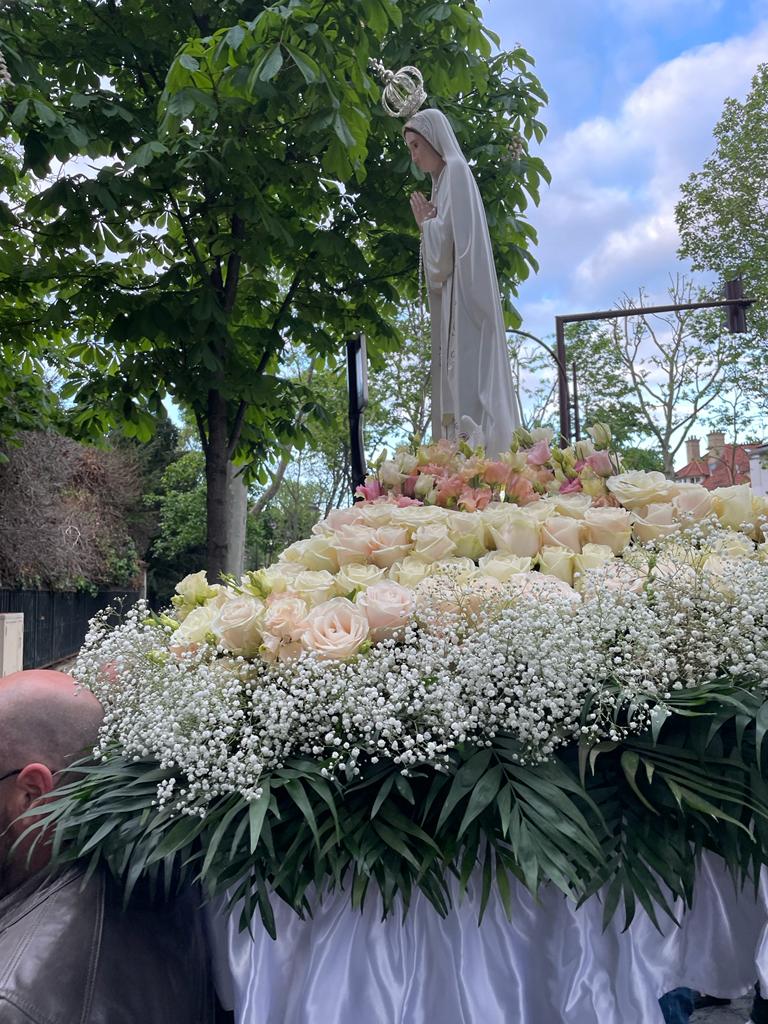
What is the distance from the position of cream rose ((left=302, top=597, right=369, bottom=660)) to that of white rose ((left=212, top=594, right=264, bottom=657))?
0.11 m

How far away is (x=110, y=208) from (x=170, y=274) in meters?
1.20

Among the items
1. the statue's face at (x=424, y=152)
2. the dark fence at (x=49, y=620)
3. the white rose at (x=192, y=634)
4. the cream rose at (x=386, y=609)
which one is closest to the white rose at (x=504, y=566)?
the cream rose at (x=386, y=609)

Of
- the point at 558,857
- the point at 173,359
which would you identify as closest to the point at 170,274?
the point at 173,359

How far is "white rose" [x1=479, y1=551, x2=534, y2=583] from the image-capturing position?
5.74 ft

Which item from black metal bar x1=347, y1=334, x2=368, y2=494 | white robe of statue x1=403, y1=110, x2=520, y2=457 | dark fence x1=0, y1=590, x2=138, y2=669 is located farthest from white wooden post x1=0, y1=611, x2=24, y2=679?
white robe of statue x1=403, y1=110, x2=520, y2=457

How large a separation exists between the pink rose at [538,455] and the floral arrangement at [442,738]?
1276 millimetres

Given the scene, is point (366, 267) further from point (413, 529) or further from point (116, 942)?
point (116, 942)

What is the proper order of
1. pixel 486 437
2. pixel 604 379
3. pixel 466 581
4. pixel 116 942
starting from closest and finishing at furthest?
1. pixel 116 942
2. pixel 466 581
3. pixel 486 437
4. pixel 604 379

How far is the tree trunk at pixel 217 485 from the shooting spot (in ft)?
23.8

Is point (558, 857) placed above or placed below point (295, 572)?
below

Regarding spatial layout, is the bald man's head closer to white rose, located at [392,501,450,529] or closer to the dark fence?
white rose, located at [392,501,450,529]

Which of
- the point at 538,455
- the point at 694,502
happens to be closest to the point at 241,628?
the point at 694,502

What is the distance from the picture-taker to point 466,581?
1690 millimetres

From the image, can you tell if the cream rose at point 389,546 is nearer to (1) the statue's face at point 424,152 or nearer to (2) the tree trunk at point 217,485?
(1) the statue's face at point 424,152
